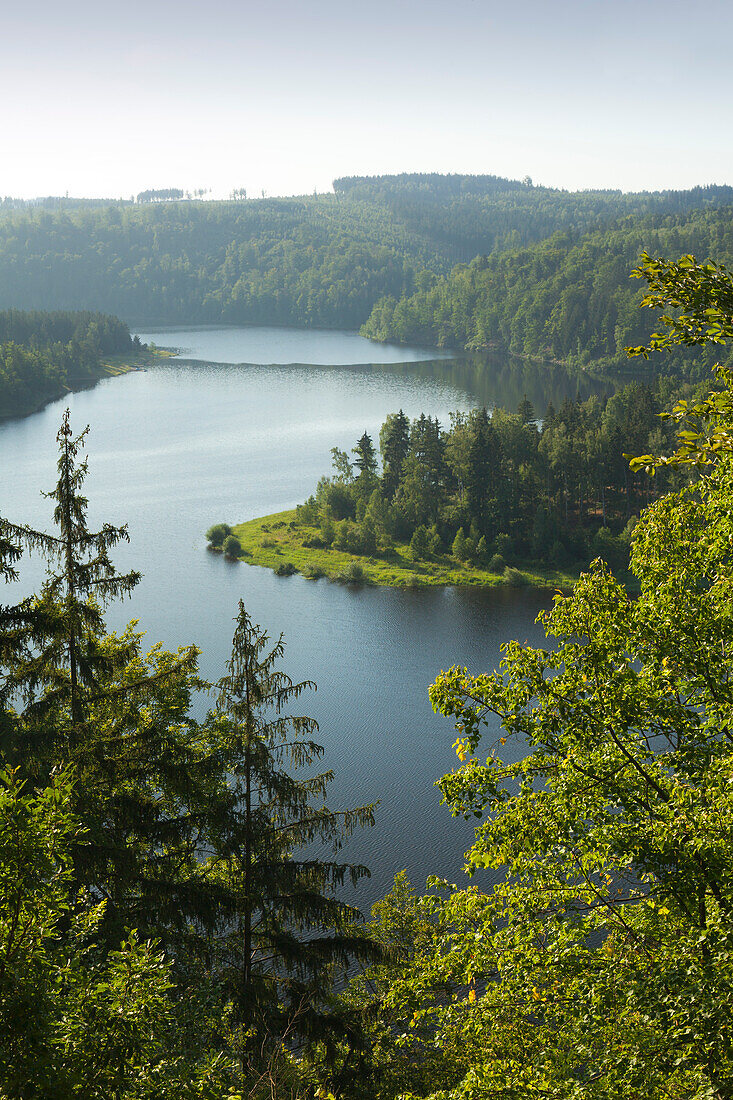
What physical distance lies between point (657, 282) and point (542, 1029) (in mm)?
8764

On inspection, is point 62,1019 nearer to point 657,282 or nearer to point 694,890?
point 694,890

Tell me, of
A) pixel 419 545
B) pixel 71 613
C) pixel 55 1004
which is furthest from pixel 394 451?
pixel 55 1004

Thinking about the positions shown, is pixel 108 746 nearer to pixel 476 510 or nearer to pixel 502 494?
pixel 476 510

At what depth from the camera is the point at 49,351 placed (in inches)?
5630

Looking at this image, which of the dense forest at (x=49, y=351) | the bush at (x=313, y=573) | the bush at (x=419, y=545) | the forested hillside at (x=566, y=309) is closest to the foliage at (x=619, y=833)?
the bush at (x=313, y=573)

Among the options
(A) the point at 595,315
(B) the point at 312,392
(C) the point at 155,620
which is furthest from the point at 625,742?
(A) the point at 595,315

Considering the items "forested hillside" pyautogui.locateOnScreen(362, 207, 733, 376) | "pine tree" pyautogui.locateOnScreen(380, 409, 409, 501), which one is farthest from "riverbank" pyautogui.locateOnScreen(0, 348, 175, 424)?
"pine tree" pyautogui.locateOnScreen(380, 409, 409, 501)

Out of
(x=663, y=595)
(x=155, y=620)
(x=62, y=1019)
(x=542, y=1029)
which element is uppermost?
(x=663, y=595)

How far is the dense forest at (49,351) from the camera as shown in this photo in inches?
4823

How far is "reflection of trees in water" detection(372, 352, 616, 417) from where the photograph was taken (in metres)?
121

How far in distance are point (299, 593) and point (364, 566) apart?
A: 24.4 ft

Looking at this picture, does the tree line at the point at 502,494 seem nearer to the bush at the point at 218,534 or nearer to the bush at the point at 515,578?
the bush at the point at 515,578

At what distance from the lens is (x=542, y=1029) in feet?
35.3

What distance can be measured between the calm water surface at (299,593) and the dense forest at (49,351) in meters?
5.61
